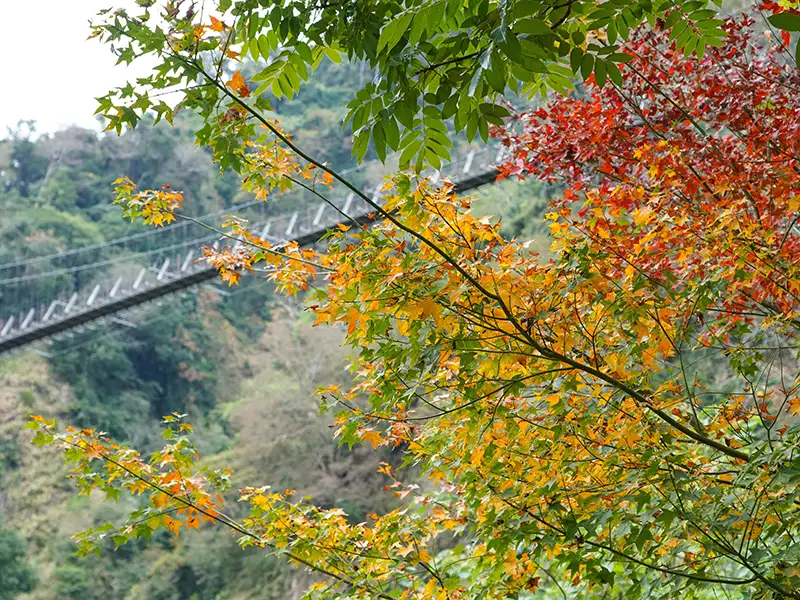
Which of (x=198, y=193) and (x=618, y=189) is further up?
(x=198, y=193)

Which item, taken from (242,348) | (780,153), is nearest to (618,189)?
(780,153)

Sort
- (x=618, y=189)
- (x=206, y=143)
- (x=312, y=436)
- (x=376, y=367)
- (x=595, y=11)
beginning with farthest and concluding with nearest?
(x=312, y=436) → (x=618, y=189) → (x=376, y=367) → (x=206, y=143) → (x=595, y=11)

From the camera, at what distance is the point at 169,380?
17.2 metres

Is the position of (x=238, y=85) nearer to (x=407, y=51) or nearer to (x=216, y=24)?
(x=216, y=24)

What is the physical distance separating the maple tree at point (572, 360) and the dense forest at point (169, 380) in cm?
419

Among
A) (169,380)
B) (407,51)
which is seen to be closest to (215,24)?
(407,51)

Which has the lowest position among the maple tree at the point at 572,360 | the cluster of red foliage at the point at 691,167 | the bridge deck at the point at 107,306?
the maple tree at the point at 572,360

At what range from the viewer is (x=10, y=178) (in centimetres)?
1806

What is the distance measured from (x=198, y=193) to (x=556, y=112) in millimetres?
18192

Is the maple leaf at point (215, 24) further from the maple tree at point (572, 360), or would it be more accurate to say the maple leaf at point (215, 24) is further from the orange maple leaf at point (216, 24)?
→ the maple tree at point (572, 360)

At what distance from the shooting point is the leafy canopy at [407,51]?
770 mm

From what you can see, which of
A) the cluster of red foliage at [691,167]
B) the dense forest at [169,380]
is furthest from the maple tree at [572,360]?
the dense forest at [169,380]

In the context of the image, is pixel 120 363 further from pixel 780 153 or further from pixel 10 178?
pixel 780 153

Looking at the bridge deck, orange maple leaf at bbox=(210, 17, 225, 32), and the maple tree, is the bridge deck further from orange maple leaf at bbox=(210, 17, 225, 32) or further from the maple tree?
orange maple leaf at bbox=(210, 17, 225, 32)
